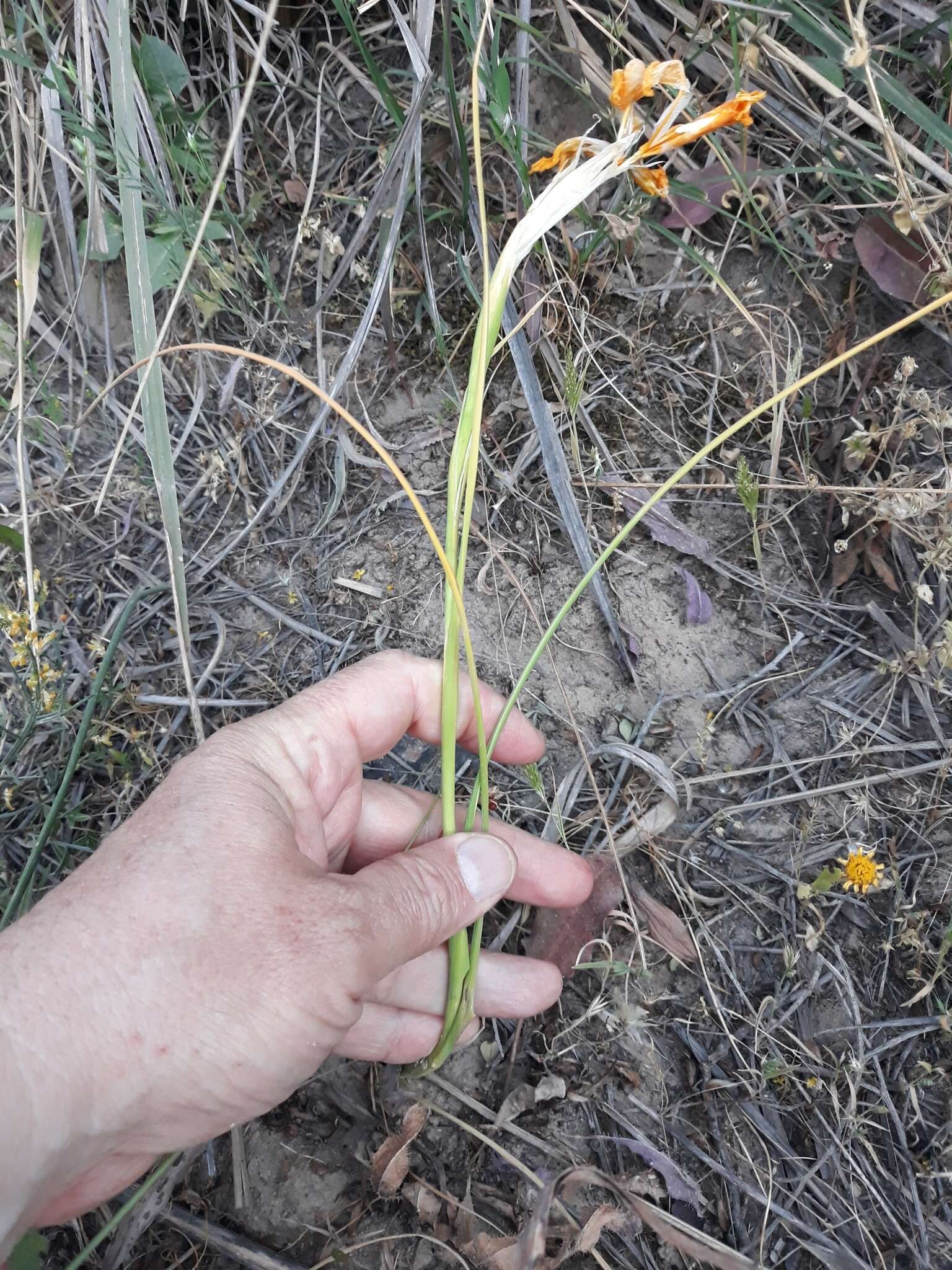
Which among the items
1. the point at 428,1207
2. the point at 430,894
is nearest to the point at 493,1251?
the point at 428,1207

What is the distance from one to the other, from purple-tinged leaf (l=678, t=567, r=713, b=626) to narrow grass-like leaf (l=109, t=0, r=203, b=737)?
0.99 metres

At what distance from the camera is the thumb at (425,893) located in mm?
1054

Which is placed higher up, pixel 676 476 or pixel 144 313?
pixel 144 313

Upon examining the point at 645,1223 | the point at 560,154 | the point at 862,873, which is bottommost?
the point at 645,1223

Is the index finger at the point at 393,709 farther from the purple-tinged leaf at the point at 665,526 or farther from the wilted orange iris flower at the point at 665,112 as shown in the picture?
the wilted orange iris flower at the point at 665,112

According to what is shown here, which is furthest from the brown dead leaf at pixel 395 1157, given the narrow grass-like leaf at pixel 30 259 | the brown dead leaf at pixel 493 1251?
the narrow grass-like leaf at pixel 30 259

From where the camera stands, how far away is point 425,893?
1144 mm

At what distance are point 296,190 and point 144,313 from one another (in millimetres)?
577

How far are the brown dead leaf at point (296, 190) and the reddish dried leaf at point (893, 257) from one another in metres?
1.15

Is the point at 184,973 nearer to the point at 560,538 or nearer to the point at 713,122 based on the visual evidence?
the point at 560,538

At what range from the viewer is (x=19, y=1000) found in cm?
95

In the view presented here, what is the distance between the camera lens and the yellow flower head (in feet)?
4.36

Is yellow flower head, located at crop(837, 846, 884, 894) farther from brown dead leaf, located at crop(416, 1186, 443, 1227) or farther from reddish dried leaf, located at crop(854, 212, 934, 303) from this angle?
reddish dried leaf, located at crop(854, 212, 934, 303)

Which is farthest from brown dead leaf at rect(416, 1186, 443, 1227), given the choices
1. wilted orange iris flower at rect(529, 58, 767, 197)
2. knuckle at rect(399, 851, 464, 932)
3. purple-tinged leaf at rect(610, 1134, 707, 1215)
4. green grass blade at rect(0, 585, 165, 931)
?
wilted orange iris flower at rect(529, 58, 767, 197)
